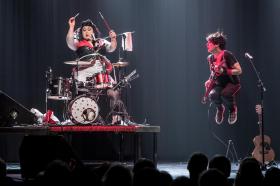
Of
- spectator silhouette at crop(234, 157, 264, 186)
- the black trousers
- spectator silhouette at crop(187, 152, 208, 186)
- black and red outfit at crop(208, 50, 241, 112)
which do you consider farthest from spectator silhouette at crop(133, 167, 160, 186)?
the black trousers

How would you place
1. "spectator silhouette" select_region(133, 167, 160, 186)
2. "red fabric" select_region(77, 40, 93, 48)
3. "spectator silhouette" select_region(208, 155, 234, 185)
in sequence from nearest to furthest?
"spectator silhouette" select_region(133, 167, 160, 186) → "spectator silhouette" select_region(208, 155, 234, 185) → "red fabric" select_region(77, 40, 93, 48)

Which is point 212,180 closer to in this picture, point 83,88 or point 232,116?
point 83,88

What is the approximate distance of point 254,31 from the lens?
12992 millimetres

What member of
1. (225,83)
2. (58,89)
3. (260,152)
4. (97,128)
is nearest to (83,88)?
(58,89)

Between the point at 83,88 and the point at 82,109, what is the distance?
26.1 inches

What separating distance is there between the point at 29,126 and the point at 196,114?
14.9 ft

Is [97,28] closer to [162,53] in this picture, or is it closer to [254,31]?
[162,53]

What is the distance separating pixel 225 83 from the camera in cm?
1140

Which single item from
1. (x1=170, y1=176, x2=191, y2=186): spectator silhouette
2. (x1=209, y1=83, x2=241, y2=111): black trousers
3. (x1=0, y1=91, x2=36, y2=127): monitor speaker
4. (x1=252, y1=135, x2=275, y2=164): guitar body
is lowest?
(x1=252, y1=135, x2=275, y2=164): guitar body

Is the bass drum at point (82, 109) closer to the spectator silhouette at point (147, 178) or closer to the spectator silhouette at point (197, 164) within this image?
the spectator silhouette at point (197, 164)

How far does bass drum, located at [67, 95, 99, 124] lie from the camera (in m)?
10.6

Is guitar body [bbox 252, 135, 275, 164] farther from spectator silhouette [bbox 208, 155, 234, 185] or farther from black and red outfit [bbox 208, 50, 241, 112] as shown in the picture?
spectator silhouette [bbox 208, 155, 234, 185]

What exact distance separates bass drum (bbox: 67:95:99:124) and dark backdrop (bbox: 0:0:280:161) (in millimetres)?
1992

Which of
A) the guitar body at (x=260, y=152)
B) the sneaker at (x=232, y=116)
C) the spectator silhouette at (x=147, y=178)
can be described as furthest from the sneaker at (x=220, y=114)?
the spectator silhouette at (x=147, y=178)
